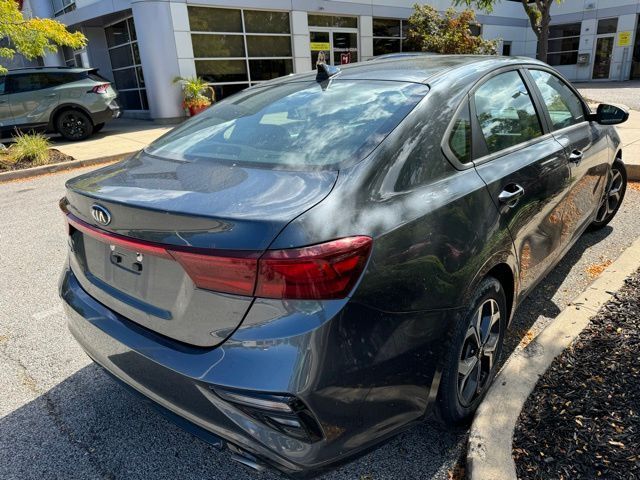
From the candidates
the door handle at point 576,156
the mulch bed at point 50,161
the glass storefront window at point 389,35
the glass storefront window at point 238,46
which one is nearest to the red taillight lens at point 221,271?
the door handle at point 576,156

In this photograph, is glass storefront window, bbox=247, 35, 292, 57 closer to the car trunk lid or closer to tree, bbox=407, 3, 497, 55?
tree, bbox=407, 3, 497, 55

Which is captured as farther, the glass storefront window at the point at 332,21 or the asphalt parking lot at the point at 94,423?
the glass storefront window at the point at 332,21

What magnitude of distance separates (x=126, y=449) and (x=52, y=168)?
8740 mm

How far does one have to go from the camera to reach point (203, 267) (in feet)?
5.41

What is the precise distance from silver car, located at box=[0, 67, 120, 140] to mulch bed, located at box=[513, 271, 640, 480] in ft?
42.2

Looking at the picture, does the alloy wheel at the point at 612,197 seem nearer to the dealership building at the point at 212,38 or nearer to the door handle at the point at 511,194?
the door handle at the point at 511,194

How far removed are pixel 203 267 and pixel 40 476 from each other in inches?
55.8

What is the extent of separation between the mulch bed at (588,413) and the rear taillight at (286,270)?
116 cm

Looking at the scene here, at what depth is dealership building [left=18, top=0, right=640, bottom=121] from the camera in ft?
47.3

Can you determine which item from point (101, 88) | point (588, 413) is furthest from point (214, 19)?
point (588, 413)

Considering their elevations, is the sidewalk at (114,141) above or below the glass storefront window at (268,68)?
below

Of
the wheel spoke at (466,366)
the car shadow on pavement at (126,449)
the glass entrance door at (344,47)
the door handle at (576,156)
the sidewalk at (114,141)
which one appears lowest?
the car shadow on pavement at (126,449)

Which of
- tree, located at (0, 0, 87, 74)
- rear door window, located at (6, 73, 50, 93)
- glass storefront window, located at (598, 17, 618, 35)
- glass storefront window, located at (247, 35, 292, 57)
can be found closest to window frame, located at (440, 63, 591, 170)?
tree, located at (0, 0, 87, 74)

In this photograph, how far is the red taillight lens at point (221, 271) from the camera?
1586mm
